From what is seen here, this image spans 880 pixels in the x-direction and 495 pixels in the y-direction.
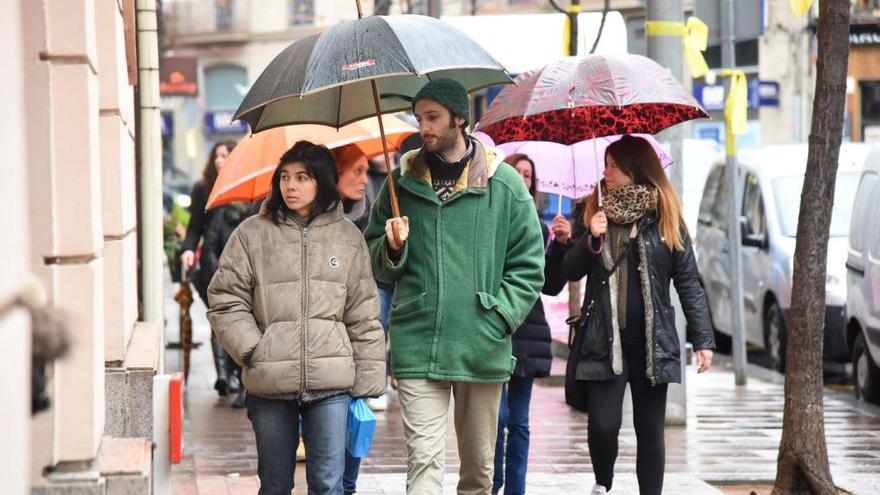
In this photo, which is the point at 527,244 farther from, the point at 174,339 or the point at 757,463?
the point at 174,339

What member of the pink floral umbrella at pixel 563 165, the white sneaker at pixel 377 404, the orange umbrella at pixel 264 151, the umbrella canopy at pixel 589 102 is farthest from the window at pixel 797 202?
the orange umbrella at pixel 264 151

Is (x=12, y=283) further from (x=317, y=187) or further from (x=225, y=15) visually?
(x=225, y=15)

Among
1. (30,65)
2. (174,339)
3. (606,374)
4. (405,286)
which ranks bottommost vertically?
(174,339)

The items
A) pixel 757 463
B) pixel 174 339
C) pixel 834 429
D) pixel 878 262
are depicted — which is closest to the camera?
pixel 757 463

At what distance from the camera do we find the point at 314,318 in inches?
246

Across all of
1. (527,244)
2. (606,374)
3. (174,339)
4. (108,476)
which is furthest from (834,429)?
(174,339)

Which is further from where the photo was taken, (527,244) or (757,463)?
(757,463)

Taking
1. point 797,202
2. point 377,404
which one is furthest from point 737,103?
point 377,404

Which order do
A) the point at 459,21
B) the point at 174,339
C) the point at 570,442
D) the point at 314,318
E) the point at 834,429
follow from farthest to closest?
the point at 174,339, the point at 459,21, the point at 834,429, the point at 570,442, the point at 314,318

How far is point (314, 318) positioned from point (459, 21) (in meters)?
10.6

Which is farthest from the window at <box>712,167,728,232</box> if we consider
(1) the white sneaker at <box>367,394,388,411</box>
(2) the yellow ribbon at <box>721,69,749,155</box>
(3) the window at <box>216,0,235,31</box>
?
(3) the window at <box>216,0,235,31</box>

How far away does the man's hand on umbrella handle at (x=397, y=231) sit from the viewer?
6.44 m

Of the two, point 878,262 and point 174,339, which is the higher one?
point 878,262

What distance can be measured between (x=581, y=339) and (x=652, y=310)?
0.35 m
